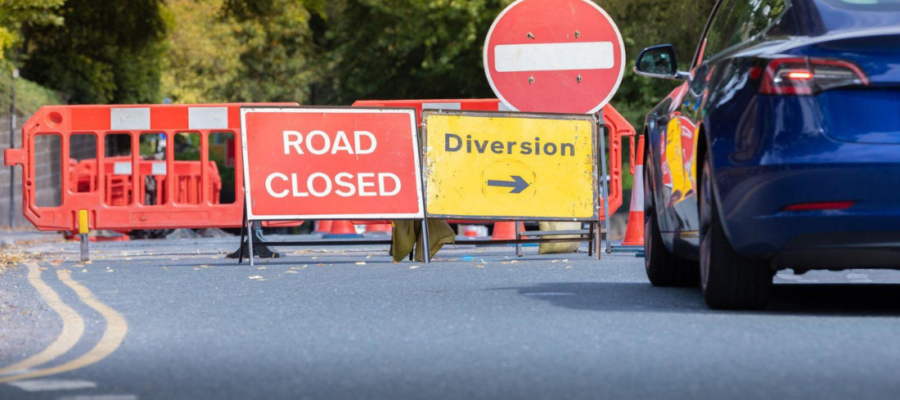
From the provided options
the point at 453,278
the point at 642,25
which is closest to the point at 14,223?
the point at 642,25

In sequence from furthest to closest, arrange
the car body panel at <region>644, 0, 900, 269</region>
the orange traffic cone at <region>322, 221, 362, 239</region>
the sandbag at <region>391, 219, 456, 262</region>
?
1. the orange traffic cone at <region>322, 221, 362, 239</region>
2. the sandbag at <region>391, 219, 456, 262</region>
3. the car body panel at <region>644, 0, 900, 269</region>

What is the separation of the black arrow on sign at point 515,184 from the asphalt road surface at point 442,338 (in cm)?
157

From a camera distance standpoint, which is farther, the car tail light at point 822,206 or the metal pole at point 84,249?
the metal pole at point 84,249

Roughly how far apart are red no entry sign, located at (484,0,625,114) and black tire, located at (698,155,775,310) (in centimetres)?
545

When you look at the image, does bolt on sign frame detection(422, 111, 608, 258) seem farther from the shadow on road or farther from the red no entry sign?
the shadow on road

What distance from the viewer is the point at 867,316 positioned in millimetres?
7719

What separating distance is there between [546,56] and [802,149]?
621 centimetres

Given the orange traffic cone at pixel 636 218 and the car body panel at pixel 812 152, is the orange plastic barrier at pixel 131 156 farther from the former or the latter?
the car body panel at pixel 812 152

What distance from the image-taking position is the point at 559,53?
1332 centimetres

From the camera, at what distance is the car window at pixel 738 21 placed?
800 centimetres

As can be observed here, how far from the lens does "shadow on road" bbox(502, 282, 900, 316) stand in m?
8.08

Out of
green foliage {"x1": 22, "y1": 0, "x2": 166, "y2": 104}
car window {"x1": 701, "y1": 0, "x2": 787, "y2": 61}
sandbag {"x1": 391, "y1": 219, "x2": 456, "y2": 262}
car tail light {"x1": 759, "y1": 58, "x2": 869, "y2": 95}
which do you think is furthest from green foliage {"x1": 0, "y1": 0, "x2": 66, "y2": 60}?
car tail light {"x1": 759, "y1": 58, "x2": 869, "y2": 95}

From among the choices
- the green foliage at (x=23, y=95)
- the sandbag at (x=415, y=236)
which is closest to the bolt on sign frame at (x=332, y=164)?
the sandbag at (x=415, y=236)

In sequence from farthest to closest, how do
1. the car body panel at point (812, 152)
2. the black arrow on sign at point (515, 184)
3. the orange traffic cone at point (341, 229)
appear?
the orange traffic cone at point (341, 229) → the black arrow on sign at point (515, 184) → the car body panel at point (812, 152)
